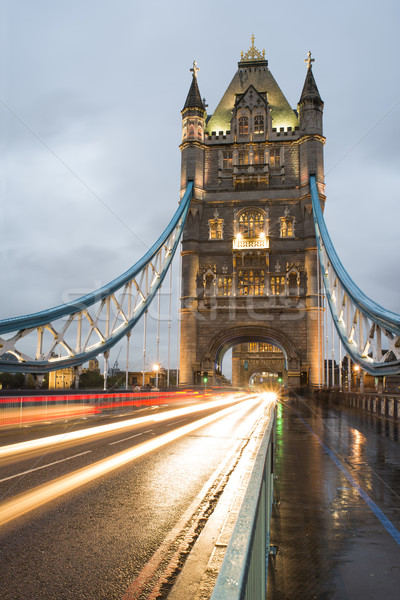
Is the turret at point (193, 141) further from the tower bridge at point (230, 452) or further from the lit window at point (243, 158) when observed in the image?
the lit window at point (243, 158)

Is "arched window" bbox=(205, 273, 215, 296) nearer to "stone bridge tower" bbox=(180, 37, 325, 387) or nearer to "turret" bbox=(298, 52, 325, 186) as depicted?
"stone bridge tower" bbox=(180, 37, 325, 387)

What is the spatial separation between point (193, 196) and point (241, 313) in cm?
1218

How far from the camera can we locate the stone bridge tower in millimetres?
46219

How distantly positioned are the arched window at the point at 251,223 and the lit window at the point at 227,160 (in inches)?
210

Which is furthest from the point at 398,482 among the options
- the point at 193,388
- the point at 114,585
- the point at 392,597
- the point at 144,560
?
the point at 193,388

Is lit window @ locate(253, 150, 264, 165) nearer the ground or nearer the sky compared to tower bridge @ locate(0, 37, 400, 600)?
nearer the sky

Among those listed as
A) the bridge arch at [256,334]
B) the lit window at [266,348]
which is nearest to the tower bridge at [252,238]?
the bridge arch at [256,334]

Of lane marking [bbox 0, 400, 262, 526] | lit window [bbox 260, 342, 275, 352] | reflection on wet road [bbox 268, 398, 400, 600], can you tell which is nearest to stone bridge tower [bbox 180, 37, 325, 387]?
lit window [bbox 260, 342, 275, 352]

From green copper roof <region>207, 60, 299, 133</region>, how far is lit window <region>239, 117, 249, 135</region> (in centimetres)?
146

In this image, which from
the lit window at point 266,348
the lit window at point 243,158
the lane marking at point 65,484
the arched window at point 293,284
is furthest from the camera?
the lit window at point 266,348

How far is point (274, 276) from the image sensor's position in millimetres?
47406

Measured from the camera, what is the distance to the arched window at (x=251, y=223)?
48.8 metres

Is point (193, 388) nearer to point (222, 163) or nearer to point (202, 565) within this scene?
point (222, 163)

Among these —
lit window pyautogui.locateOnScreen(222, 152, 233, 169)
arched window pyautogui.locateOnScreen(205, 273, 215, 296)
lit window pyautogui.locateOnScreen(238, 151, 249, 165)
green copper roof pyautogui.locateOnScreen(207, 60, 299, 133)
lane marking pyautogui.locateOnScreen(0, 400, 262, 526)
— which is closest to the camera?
lane marking pyautogui.locateOnScreen(0, 400, 262, 526)
